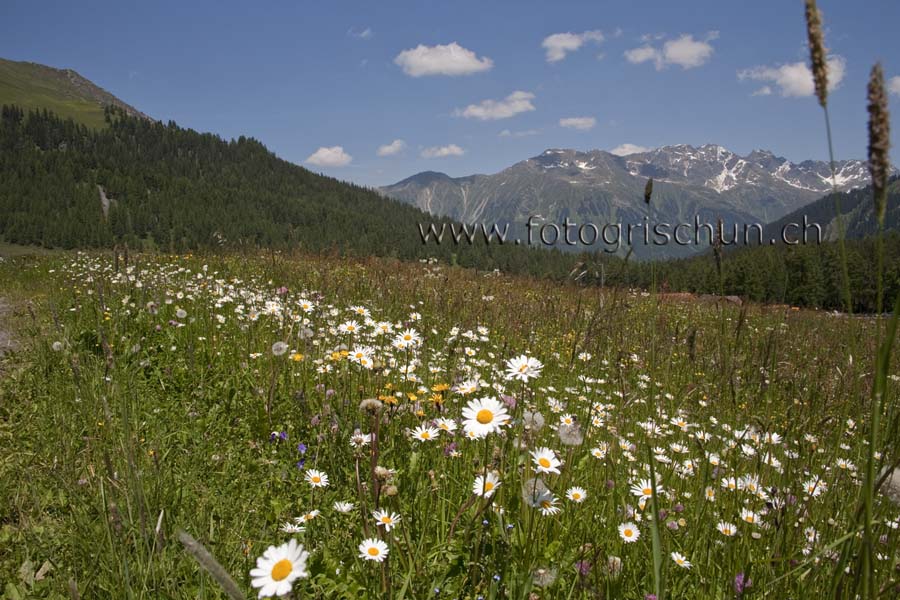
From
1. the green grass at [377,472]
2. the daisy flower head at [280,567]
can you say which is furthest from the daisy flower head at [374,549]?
the daisy flower head at [280,567]

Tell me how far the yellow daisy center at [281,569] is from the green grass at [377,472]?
365 mm

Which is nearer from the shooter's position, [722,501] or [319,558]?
[319,558]

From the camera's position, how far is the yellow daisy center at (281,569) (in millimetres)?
1053

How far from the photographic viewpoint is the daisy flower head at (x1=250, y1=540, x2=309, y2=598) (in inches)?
39.5

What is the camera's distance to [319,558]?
6.43ft

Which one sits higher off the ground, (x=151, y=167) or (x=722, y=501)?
(x=151, y=167)

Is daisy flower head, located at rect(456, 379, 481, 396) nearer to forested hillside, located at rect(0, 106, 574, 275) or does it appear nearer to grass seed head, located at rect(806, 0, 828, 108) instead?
grass seed head, located at rect(806, 0, 828, 108)

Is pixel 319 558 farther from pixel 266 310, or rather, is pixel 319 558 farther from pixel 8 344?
pixel 8 344

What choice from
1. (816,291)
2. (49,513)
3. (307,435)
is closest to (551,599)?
(307,435)

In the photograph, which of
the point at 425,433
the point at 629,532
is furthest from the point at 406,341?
the point at 629,532

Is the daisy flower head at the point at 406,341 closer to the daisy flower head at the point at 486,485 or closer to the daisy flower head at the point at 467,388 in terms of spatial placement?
the daisy flower head at the point at 467,388

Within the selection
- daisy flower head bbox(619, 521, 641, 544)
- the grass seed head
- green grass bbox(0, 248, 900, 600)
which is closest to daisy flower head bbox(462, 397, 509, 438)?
green grass bbox(0, 248, 900, 600)

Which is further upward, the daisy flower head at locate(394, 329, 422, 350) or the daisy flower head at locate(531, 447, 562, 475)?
the daisy flower head at locate(394, 329, 422, 350)

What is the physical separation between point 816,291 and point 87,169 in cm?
17705
